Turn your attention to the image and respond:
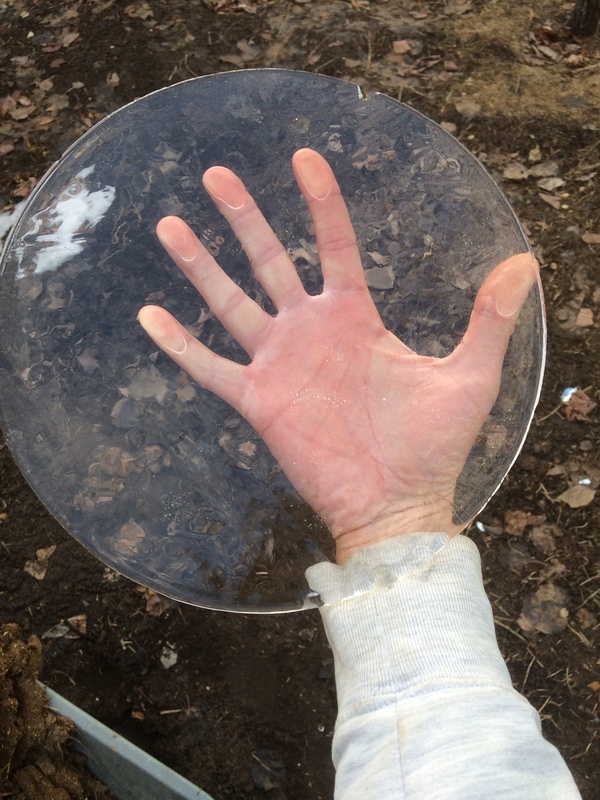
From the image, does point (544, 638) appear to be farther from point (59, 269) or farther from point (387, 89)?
point (387, 89)

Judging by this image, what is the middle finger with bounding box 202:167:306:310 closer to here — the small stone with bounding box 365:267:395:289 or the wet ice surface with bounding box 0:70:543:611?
the wet ice surface with bounding box 0:70:543:611

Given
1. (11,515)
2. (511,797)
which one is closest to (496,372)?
(511,797)

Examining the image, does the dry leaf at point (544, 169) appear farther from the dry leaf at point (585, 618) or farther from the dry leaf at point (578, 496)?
the dry leaf at point (585, 618)

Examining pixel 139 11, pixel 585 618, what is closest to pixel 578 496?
pixel 585 618

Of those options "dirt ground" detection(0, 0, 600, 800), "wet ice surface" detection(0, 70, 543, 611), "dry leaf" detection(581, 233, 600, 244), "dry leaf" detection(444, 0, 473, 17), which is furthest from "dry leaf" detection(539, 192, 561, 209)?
"wet ice surface" detection(0, 70, 543, 611)

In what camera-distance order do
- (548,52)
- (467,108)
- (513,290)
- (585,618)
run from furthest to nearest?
(548,52)
(467,108)
(585,618)
(513,290)

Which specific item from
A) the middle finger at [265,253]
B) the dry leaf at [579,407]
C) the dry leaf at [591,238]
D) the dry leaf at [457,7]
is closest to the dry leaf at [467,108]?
the dry leaf at [457,7]

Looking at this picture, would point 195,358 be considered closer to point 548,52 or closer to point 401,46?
point 401,46
